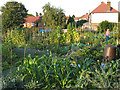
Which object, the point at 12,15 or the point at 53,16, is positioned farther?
the point at 53,16

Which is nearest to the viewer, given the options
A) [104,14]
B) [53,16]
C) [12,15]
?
[12,15]

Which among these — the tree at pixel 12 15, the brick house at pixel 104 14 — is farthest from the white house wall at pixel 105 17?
the tree at pixel 12 15

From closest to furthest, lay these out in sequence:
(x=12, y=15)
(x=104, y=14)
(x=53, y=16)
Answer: (x=12, y=15), (x=53, y=16), (x=104, y=14)

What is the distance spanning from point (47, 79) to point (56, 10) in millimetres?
25667

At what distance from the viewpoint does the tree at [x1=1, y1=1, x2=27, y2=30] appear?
26.2 meters

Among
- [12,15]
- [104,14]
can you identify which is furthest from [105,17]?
[12,15]

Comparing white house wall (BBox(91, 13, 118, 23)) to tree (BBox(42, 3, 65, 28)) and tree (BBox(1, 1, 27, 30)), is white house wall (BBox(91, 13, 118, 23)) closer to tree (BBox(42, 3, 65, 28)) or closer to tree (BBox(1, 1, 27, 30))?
tree (BBox(42, 3, 65, 28))

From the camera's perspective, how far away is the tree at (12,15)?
85.8 feet

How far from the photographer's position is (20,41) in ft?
29.3

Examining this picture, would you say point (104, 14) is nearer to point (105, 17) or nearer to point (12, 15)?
point (105, 17)

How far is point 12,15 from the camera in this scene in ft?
89.1

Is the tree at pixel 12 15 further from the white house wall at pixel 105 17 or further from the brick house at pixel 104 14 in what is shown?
the white house wall at pixel 105 17

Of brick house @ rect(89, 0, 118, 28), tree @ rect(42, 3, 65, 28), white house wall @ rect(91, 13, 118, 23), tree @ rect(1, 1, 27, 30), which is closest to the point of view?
tree @ rect(1, 1, 27, 30)

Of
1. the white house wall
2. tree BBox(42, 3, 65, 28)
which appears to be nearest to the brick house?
the white house wall
